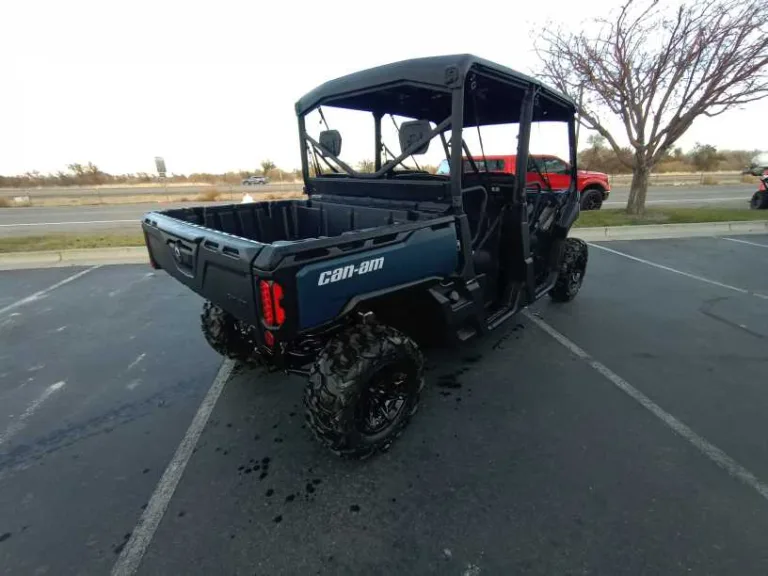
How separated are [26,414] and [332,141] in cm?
321

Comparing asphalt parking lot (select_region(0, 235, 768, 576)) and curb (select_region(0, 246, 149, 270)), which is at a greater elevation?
curb (select_region(0, 246, 149, 270))

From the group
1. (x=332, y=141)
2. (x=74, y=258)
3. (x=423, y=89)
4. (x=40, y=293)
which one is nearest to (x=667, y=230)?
(x=423, y=89)

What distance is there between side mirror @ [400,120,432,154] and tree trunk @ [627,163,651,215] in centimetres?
1086

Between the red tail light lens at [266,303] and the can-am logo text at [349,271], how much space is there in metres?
0.25

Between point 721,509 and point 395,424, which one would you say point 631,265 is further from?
point 395,424

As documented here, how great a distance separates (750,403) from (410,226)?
2.96m

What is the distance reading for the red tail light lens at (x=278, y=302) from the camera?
5.86 feet

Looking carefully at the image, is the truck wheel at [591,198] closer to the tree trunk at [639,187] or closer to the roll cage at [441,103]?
the tree trunk at [639,187]

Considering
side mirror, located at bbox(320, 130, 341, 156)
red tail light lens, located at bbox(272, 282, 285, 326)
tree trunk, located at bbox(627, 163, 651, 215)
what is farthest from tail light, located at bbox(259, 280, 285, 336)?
tree trunk, located at bbox(627, 163, 651, 215)

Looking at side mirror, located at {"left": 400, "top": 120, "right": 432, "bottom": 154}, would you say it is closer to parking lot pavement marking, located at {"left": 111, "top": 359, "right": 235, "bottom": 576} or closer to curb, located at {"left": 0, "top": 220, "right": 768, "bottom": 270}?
parking lot pavement marking, located at {"left": 111, "top": 359, "right": 235, "bottom": 576}

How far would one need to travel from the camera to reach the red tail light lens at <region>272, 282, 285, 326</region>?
1787mm

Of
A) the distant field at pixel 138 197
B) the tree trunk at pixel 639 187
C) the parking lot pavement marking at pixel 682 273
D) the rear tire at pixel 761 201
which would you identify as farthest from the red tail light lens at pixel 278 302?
the distant field at pixel 138 197

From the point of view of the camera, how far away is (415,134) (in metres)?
2.70

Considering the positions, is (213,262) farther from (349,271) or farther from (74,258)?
(74,258)
